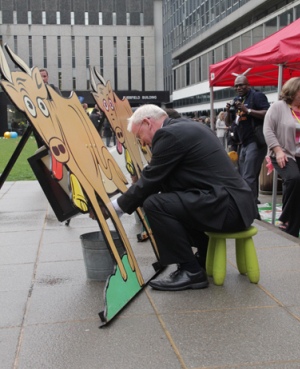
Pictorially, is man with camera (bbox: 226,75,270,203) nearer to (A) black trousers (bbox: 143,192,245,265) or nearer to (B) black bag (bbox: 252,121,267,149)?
(B) black bag (bbox: 252,121,267,149)

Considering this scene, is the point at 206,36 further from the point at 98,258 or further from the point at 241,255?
the point at 98,258

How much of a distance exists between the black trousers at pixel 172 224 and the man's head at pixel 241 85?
13.4ft

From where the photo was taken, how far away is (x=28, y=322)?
392 cm

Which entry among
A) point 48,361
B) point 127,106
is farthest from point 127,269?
point 127,106

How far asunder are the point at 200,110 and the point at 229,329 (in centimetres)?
5350

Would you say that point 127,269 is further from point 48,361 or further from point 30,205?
point 30,205

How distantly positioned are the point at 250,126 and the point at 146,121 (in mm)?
4048

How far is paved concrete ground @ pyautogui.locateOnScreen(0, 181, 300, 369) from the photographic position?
3.27m

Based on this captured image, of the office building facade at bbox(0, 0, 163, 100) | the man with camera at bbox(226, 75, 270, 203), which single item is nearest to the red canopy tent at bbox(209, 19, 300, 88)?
the man with camera at bbox(226, 75, 270, 203)

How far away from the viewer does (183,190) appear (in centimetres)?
455

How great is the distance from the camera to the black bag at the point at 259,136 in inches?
318

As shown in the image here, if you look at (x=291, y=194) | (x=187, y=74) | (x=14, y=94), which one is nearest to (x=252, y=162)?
(x=291, y=194)

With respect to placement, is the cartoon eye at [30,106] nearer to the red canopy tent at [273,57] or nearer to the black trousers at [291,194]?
the black trousers at [291,194]

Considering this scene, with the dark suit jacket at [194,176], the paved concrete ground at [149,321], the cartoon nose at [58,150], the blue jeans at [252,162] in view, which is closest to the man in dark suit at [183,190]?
the dark suit jacket at [194,176]
